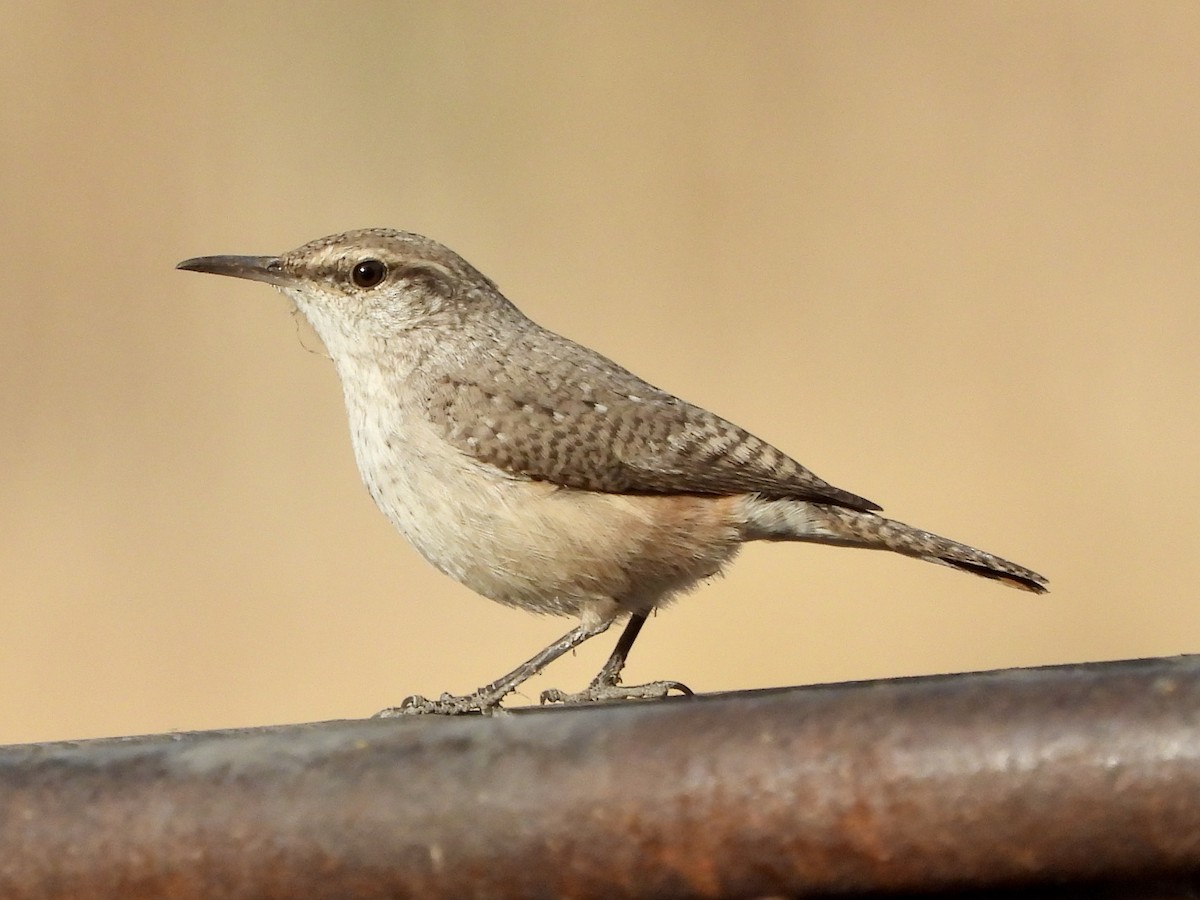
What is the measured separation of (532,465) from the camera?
134 inches

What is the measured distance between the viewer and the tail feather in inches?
137

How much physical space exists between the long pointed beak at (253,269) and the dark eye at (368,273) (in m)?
0.16

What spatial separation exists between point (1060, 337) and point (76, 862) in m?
4.88

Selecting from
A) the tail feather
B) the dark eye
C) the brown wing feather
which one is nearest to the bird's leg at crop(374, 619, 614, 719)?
the brown wing feather

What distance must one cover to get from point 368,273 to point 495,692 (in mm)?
1154

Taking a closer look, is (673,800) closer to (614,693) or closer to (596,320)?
(614,693)

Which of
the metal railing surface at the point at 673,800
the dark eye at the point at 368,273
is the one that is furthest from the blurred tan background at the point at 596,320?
the metal railing surface at the point at 673,800

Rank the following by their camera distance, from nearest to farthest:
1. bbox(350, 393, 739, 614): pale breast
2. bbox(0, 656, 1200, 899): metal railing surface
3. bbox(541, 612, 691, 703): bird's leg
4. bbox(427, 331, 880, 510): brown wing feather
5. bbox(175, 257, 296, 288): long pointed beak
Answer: bbox(0, 656, 1200, 899): metal railing surface, bbox(541, 612, 691, 703): bird's leg, bbox(350, 393, 739, 614): pale breast, bbox(427, 331, 880, 510): brown wing feather, bbox(175, 257, 296, 288): long pointed beak

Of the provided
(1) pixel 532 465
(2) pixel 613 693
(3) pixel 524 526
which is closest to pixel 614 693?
(2) pixel 613 693

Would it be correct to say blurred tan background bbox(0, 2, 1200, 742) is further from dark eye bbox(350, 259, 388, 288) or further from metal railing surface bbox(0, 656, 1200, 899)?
metal railing surface bbox(0, 656, 1200, 899)

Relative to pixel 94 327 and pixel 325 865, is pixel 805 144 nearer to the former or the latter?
pixel 94 327

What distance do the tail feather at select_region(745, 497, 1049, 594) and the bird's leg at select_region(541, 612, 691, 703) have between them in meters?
0.38

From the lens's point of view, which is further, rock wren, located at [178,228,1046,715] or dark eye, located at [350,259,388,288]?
dark eye, located at [350,259,388,288]

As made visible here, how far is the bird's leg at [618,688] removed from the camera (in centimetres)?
296
